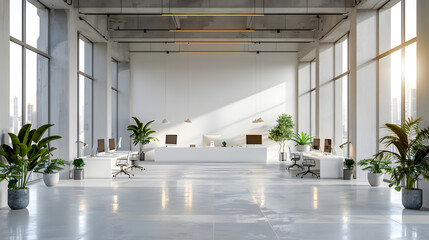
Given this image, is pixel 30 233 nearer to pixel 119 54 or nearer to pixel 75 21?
pixel 75 21

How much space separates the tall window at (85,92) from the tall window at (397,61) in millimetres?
9073

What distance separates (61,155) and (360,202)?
759cm

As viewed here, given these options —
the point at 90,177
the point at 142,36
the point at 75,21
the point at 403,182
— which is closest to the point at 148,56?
the point at 142,36

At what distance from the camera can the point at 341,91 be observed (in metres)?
15.1

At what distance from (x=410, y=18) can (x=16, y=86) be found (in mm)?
9062

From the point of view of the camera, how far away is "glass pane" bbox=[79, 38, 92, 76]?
545 inches

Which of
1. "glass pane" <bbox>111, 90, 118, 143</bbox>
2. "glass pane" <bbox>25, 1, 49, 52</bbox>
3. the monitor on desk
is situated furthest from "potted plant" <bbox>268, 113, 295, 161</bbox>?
"glass pane" <bbox>25, 1, 49, 52</bbox>

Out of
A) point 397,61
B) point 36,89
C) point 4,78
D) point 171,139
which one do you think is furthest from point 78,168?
point 397,61

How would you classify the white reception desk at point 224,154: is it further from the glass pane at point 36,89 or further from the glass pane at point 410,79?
the glass pane at point 410,79

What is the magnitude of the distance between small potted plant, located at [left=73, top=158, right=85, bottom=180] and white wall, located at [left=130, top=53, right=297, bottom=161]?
7924 millimetres

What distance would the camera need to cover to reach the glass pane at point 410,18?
9438 mm

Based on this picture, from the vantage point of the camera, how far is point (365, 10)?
Answer: 1118 centimetres

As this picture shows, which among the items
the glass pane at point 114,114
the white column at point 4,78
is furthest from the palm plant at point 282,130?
the white column at point 4,78

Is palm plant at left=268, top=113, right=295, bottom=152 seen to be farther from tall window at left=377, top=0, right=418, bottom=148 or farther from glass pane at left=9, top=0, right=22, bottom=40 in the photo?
glass pane at left=9, top=0, right=22, bottom=40
